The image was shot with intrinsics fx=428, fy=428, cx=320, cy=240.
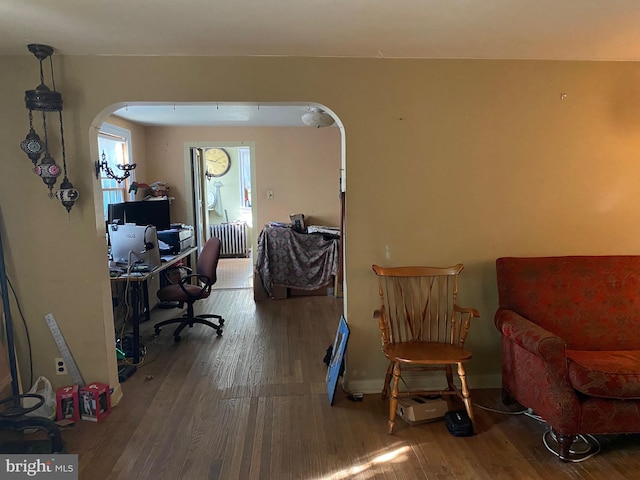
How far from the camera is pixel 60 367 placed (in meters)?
2.69

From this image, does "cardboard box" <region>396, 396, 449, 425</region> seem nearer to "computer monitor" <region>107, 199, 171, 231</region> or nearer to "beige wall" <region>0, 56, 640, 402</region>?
"beige wall" <region>0, 56, 640, 402</region>

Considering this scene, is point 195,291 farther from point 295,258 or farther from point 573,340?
point 573,340

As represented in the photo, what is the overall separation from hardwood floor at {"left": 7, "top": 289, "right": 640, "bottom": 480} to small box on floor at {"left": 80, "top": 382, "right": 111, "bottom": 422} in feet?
0.19

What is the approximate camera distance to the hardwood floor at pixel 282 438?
6.91 feet

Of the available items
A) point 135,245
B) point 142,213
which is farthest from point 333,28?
point 142,213

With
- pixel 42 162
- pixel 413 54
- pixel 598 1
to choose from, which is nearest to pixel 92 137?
pixel 42 162

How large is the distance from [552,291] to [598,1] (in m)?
1.56

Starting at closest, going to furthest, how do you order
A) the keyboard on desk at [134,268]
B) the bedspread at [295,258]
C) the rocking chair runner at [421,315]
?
the rocking chair runner at [421,315]
the keyboard on desk at [134,268]
the bedspread at [295,258]

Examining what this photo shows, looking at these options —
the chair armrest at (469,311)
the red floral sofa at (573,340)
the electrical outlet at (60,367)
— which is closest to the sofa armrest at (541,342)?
the red floral sofa at (573,340)

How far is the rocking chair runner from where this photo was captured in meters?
2.61

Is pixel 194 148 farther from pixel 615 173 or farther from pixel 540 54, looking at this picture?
pixel 615 173

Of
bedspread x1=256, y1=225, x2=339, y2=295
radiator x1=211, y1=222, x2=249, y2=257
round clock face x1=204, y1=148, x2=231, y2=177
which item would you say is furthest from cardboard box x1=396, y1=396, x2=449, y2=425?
round clock face x1=204, y1=148, x2=231, y2=177

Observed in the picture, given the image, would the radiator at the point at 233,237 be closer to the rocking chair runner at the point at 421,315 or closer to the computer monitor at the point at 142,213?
the computer monitor at the point at 142,213

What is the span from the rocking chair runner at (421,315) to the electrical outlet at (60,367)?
1981 millimetres
